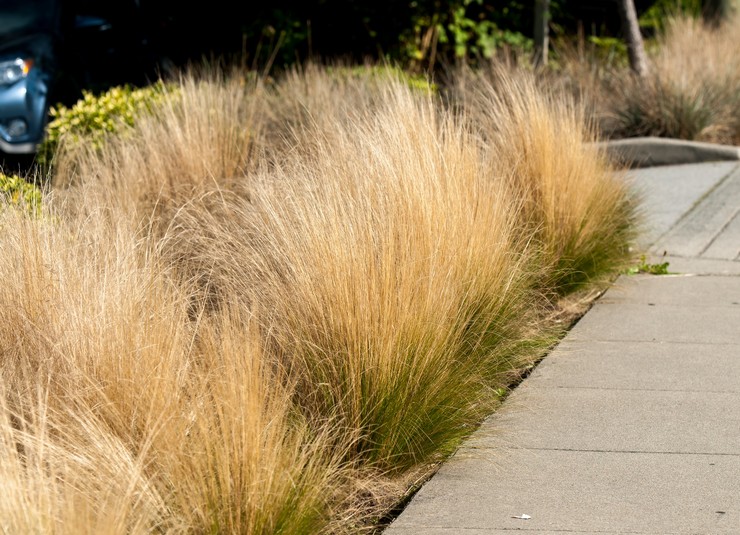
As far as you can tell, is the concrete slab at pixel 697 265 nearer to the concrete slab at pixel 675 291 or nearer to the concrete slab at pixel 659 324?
the concrete slab at pixel 675 291

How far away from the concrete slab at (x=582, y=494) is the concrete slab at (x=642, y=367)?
0.78 meters

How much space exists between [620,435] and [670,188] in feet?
16.0

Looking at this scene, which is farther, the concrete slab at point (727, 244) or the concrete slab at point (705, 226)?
the concrete slab at point (705, 226)

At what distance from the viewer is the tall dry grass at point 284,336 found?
3338 mm

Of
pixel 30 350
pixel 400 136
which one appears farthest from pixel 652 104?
pixel 30 350

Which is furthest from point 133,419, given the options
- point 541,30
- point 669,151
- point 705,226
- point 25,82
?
point 541,30

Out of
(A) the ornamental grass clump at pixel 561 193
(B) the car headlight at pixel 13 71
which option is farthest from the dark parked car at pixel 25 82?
(A) the ornamental grass clump at pixel 561 193

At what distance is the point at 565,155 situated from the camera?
21.3 ft

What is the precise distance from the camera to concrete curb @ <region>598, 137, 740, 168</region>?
9.77m

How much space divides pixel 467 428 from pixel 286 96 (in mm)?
5458

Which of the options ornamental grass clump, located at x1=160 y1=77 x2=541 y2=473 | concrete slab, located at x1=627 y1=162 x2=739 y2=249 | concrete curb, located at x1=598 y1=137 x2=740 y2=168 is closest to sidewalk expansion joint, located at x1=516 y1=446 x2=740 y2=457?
ornamental grass clump, located at x1=160 y1=77 x2=541 y2=473

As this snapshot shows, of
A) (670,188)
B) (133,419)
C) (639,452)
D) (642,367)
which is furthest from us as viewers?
(670,188)

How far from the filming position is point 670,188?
8875mm

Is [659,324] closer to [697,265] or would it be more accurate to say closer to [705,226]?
[697,265]
